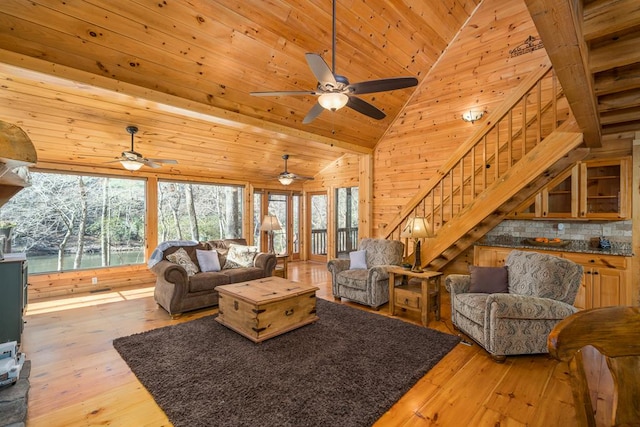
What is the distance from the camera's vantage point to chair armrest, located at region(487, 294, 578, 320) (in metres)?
2.59

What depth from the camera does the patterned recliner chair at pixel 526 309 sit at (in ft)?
8.56

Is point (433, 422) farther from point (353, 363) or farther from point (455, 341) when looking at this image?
point (455, 341)

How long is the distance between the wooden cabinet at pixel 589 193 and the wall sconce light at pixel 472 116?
146cm

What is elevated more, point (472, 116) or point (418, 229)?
point (472, 116)

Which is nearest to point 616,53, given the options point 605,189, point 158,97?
point 605,189

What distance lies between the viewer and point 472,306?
9.50 feet

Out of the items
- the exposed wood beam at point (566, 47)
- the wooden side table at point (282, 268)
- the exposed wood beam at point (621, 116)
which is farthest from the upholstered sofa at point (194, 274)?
the exposed wood beam at point (621, 116)

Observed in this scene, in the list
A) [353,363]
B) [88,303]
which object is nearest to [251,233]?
[88,303]

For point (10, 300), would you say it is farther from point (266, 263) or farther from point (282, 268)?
point (282, 268)

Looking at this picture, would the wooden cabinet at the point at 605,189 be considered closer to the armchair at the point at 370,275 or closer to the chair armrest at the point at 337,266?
the armchair at the point at 370,275

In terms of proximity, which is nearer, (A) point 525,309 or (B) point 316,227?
(A) point 525,309

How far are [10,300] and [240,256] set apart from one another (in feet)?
8.76

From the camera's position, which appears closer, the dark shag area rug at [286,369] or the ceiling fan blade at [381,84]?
the dark shag area rug at [286,369]

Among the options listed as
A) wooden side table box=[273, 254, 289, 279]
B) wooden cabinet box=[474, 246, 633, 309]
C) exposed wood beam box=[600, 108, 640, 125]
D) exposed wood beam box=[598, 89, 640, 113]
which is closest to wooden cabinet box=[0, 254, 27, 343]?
wooden side table box=[273, 254, 289, 279]
